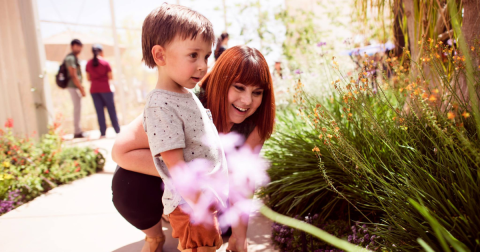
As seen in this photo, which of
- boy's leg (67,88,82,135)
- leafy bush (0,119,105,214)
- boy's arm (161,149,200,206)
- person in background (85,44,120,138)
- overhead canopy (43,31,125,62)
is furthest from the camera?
overhead canopy (43,31,125,62)

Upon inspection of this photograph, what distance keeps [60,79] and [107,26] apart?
2.58 meters

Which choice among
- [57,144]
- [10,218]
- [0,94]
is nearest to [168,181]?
[10,218]

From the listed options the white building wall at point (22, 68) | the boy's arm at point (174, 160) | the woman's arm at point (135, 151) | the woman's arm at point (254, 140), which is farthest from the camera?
the white building wall at point (22, 68)

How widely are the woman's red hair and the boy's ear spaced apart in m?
0.44

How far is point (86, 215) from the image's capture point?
8.55 feet

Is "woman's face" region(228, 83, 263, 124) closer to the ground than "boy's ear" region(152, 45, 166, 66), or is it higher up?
closer to the ground

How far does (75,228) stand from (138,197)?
875 mm

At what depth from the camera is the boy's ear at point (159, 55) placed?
52.2 inches

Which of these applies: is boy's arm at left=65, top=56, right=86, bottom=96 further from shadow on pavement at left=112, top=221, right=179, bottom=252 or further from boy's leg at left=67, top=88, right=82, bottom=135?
shadow on pavement at left=112, top=221, right=179, bottom=252

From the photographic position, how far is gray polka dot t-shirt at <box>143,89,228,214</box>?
1.25 meters

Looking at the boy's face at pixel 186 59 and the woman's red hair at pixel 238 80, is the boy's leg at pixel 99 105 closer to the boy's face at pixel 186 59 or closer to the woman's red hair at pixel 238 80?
the woman's red hair at pixel 238 80

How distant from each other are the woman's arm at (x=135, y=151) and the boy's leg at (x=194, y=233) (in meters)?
0.44

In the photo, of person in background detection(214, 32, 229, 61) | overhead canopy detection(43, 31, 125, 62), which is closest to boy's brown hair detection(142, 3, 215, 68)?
person in background detection(214, 32, 229, 61)

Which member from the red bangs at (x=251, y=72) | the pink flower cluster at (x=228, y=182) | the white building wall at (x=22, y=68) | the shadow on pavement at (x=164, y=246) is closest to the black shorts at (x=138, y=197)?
the shadow on pavement at (x=164, y=246)
